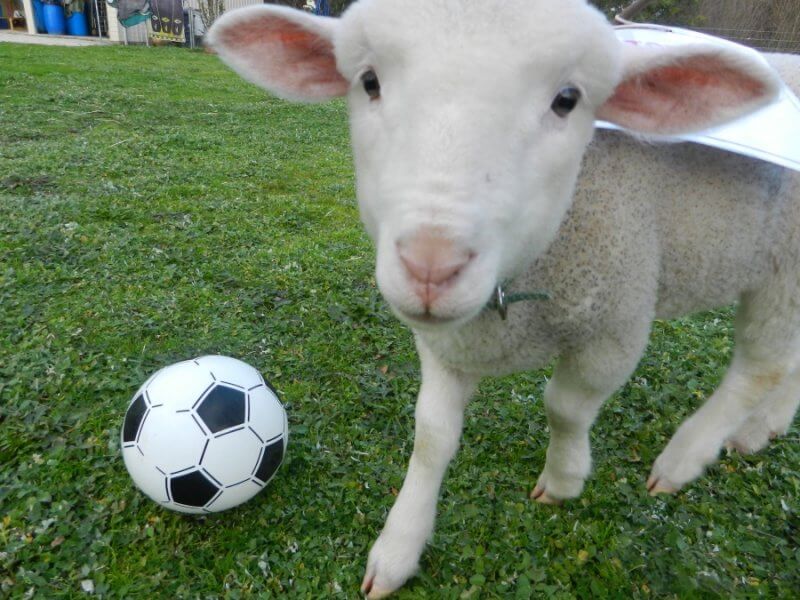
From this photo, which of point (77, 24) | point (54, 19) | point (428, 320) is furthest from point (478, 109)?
point (54, 19)

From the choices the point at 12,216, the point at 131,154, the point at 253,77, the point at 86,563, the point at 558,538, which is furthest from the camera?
A: the point at 131,154

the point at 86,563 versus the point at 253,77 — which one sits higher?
the point at 253,77

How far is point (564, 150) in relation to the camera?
165 cm

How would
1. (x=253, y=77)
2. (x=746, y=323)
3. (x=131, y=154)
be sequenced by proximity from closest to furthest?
(x=253, y=77) → (x=746, y=323) → (x=131, y=154)

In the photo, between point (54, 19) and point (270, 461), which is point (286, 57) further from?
point (54, 19)

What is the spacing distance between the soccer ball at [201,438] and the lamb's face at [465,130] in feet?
3.41

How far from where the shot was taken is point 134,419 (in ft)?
7.60

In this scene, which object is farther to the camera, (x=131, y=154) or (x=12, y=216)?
(x=131, y=154)

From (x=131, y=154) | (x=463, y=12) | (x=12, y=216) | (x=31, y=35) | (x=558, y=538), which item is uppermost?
(x=463, y=12)

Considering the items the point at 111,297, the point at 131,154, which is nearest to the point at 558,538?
the point at 111,297

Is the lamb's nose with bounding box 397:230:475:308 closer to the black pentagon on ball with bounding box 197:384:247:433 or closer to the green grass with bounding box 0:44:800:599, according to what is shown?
the black pentagon on ball with bounding box 197:384:247:433

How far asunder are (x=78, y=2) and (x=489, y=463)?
27.3m

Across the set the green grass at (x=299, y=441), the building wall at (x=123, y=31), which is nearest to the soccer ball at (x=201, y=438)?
the green grass at (x=299, y=441)

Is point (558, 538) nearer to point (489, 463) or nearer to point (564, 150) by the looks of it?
point (489, 463)
